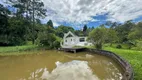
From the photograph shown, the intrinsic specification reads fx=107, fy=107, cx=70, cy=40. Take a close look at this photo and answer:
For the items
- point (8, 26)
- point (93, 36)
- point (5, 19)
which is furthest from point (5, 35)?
point (93, 36)

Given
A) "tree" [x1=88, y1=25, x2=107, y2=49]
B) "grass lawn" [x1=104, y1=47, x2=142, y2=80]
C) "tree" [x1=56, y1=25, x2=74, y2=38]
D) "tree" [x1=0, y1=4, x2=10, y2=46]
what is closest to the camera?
"grass lawn" [x1=104, y1=47, x2=142, y2=80]

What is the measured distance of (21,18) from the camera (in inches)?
886

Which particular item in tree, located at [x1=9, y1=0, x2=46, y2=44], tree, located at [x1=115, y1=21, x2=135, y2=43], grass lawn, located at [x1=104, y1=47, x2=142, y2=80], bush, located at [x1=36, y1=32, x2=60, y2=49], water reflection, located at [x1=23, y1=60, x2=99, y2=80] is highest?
tree, located at [x1=9, y1=0, x2=46, y2=44]

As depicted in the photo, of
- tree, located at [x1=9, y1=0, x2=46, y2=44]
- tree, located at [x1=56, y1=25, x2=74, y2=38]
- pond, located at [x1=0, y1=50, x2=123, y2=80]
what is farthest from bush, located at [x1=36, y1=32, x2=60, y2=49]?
tree, located at [x1=56, y1=25, x2=74, y2=38]

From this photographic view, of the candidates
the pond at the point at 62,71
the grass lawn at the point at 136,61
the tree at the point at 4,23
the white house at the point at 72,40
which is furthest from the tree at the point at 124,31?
the tree at the point at 4,23

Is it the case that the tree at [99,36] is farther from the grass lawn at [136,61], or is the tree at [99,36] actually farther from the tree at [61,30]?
the tree at [61,30]

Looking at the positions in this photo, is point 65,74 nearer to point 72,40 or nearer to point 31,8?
point 72,40

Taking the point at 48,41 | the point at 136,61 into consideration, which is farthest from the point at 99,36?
the point at 48,41

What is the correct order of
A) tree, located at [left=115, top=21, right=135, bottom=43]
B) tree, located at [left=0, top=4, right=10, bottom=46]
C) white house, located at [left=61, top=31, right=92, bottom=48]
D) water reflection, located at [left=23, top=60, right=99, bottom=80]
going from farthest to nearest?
tree, located at [left=115, top=21, right=135, bottom=43] → white house, located at [left=61, top=31, right=92, bottom=48] → tree, located at [left=0, top=4, right=10, bottom=46] → water reflection, located at [left=23, top=60, right=99, bottom=80]

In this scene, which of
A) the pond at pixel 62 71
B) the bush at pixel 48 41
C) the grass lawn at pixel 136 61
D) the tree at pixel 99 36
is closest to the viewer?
the grass lawn at pixel 136 61

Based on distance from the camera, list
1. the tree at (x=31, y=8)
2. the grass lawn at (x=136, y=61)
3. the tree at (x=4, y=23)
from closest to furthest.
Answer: the grass lawn at (x=136, y=61)
the tree at (x=4, y=23)
the tree at (x=31, y=8)

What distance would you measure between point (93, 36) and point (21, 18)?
625 inches

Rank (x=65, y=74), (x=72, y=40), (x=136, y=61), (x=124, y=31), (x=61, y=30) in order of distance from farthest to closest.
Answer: (x=61, y=30) < (x=124, y=31) < (x=72, y=40) < (x=136, y=61) < (x=65, y=74)

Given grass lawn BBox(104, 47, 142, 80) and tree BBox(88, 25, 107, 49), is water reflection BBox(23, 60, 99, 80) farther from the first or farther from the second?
tree BBox(88, 25, 107, 49)
